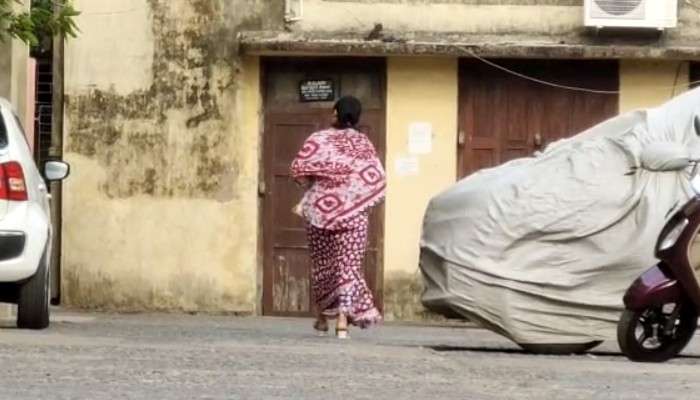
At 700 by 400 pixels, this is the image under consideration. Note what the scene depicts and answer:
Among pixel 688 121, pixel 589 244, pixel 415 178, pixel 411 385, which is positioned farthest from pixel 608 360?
pixel 415 178

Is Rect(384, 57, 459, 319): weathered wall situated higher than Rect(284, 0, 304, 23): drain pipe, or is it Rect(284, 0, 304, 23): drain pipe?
Rect(284, 0, 304, 23): drain pipe

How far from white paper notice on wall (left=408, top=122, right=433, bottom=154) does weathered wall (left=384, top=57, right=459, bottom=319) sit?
0.03 m

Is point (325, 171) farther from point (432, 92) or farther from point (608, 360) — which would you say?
point (432, 92)

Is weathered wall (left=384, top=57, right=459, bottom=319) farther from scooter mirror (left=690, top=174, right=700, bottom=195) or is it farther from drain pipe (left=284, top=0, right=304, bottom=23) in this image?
scooter mirror (left=690, top=174, right=700, bottom=195)

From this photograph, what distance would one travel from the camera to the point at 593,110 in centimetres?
1520

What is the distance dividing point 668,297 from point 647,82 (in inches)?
283

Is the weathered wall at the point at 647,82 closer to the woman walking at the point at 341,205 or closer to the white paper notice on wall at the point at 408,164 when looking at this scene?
the white paper notice on wall at the point at 408,164

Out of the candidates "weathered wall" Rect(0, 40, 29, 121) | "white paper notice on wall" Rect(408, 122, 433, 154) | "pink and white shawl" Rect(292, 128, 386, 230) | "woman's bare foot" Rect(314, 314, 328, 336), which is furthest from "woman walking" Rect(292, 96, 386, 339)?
"white paper notice on wall" Rect(408, 122, 433, 154)

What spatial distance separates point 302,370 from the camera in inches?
283

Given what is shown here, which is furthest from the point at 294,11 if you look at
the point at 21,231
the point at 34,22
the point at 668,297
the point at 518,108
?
the point at 668,297

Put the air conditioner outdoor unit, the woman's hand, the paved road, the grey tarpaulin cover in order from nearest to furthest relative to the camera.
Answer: the paved road → the grey tarpaulin cover → the woman's hand → the air conditioner outdoor unit

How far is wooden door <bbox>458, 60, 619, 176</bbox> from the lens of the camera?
1510cm

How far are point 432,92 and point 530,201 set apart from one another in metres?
6.03

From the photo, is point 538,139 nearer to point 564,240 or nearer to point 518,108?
point 518,108
